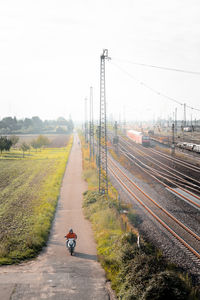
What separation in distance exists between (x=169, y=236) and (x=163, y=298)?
7.83 m

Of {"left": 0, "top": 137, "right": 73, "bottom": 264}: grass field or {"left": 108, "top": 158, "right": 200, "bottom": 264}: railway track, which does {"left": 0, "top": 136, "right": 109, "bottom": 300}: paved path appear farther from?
{"left": 108, "top": 158, "right": 200, "bottom": 264}: railway track

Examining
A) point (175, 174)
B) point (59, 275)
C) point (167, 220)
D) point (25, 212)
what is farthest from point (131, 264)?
point (175, 174)

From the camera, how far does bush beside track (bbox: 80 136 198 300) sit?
8.71 meters

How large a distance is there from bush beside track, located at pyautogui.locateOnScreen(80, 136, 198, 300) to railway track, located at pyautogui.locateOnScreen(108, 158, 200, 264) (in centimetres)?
189

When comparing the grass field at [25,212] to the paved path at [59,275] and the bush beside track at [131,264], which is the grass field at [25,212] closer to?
the paved path at [59,275]

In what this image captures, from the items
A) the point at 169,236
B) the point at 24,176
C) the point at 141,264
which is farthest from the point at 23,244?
the point at 24,176

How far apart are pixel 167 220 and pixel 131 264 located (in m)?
8.51

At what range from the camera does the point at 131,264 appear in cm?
1072

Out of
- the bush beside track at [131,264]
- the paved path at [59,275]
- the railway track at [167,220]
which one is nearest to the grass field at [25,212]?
the paved path at [59,275]

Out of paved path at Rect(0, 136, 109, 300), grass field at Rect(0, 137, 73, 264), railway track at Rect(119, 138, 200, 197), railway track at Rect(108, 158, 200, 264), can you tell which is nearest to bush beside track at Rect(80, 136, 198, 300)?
Result: paved path at Rect(0, 136, 109, 300)

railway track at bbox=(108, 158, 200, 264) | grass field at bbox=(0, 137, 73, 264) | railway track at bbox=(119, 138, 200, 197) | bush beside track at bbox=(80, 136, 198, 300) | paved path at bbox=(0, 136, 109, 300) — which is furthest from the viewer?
railway track at bbox=(119, 138, 200, 197)

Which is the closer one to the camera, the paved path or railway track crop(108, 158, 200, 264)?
the paved path

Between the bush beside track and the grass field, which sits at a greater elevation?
the bush beside track

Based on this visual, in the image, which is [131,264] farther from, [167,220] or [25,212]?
[25,212]
